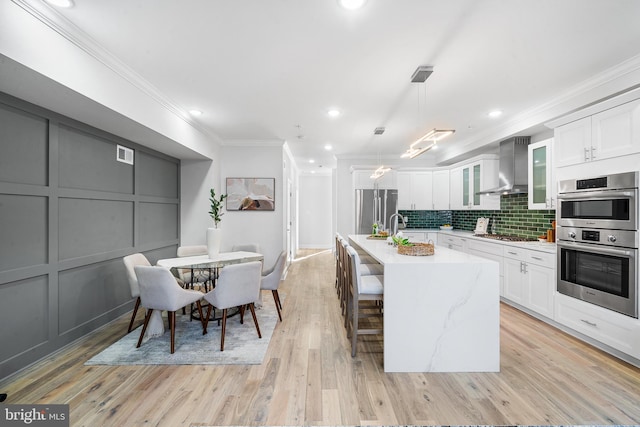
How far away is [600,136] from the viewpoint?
272cm

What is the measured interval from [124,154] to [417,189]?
5.44 meters

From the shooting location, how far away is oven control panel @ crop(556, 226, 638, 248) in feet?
8.09

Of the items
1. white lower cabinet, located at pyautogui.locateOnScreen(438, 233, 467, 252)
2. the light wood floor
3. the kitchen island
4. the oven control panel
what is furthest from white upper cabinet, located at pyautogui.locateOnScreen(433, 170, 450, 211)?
the kitchen island

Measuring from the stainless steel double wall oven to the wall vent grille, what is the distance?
5.09 metres

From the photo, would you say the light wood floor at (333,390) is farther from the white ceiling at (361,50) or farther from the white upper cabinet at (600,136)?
the white ceiling at (361,50)

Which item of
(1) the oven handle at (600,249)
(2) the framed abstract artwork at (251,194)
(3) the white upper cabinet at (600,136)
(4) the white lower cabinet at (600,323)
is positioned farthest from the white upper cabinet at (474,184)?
(2) the framed abstract artwork at (251,194)

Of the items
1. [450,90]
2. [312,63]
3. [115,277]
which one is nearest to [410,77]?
[450,90]

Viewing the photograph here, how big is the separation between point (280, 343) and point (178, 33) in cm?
280

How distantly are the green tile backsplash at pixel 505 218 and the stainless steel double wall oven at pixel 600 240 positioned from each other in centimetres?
115

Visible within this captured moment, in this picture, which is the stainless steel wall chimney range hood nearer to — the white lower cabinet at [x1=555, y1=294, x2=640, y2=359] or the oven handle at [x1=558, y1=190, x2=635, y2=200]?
the oven handle at [x1=558, y1=190, x2=635, y2=200]

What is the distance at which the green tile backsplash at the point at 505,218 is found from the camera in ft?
13.9

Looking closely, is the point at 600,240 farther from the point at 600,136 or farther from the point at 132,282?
the point at 132,282

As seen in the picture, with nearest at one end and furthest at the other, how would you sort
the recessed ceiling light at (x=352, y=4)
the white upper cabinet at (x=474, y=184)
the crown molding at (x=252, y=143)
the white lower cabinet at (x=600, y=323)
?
the recessed ceiling light at (x=352, y=4) < the white lower cabinet at (x=600, y=323) < the white upper cabinet at (x=474, y=184) < the crown molding at (x=252, y=143)

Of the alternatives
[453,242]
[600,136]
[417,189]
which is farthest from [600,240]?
[417,189]
